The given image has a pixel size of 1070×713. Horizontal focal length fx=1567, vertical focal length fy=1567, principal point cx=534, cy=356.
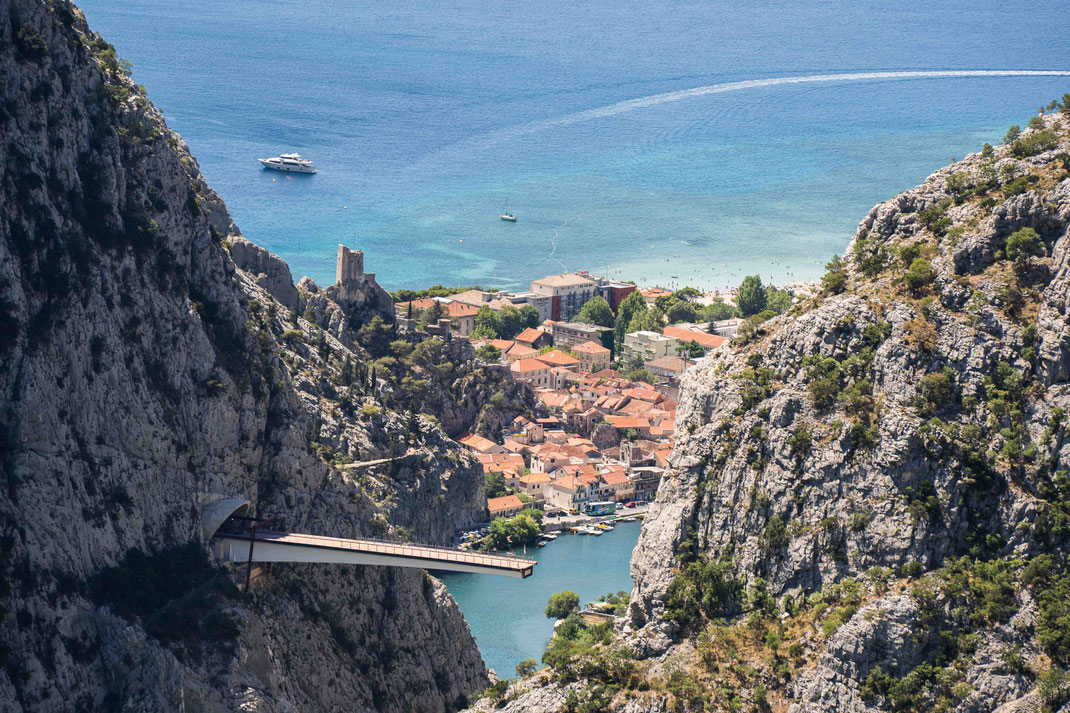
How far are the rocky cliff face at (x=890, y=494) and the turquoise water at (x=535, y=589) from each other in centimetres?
3334

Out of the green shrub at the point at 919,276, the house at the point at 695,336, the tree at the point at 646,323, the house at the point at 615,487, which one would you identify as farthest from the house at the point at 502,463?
the green shrub at the point at 919,276

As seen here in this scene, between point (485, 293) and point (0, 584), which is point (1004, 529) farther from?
point (485, 293)

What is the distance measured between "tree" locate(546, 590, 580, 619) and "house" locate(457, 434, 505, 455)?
32384 millimetres

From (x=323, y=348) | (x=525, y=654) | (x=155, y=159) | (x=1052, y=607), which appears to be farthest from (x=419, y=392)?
(x=1052, y=607)

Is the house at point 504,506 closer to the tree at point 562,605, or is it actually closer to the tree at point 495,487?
the tree at point 495,487

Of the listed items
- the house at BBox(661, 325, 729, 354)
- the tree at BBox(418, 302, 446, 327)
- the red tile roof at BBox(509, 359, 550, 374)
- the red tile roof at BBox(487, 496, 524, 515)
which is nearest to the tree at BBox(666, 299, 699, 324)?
the house at BBox(661, 325, 729, 354)

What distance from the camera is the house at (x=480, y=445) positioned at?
11731 centimetres

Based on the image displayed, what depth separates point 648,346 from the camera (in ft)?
475

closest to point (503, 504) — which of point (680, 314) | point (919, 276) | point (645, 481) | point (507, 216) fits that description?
point (645, 481)

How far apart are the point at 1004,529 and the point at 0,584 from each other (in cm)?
2817

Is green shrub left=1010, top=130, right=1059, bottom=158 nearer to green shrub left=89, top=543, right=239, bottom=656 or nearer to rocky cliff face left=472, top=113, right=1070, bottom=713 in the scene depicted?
rocky cliff face left=472, top=113, right=1070, bottom=713

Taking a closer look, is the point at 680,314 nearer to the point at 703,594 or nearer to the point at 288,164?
the point at 288,164

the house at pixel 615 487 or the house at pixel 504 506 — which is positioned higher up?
the house at pixel 615 487

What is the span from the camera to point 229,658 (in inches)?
1955
